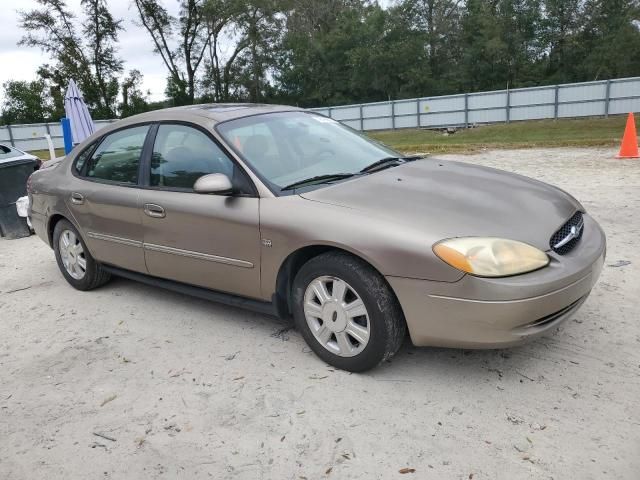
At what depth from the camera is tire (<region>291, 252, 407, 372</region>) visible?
9.53 feet

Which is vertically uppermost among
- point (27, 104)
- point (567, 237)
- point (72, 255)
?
point (27, 104)

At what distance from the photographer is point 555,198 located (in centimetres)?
345

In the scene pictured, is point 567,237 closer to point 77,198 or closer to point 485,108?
point 77,198

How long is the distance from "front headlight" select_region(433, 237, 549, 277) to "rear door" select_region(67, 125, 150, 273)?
238cm

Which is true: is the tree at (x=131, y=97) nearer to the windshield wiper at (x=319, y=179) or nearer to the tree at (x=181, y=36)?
the tree at (x=181, y=36)

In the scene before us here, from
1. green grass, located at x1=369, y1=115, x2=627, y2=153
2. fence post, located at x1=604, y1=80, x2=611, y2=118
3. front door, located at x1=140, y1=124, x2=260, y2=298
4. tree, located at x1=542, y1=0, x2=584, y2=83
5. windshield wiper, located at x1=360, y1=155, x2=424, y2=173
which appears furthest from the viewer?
tree, located at x1=542, y1=0, x2=584, y2=83

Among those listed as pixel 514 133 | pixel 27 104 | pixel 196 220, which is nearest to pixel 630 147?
pixel 196 220

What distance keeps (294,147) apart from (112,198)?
5.03 ft

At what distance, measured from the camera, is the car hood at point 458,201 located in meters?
2.85

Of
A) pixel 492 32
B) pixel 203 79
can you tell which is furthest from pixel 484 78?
pixel 203 79

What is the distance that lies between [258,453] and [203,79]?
5089 centimetres

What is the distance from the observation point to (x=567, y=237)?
305 cm

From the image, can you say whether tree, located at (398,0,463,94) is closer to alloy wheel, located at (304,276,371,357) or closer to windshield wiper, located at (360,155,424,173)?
windshield wiper, located at (360,155,424,173)

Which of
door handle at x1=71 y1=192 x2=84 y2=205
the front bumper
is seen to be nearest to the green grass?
door handle at x1=71 y1=192 x2=84 y2=205
